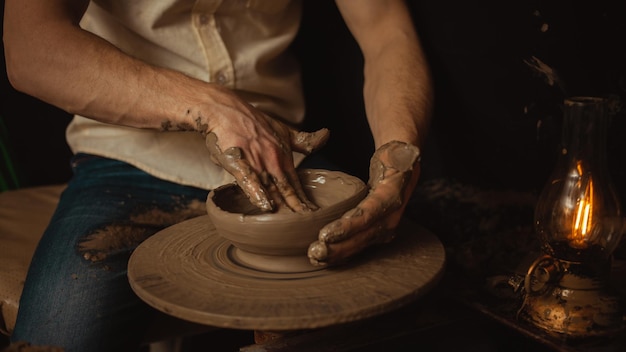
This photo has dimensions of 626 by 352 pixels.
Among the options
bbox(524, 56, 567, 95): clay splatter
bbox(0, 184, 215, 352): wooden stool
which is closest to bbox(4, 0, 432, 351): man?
bbox(0, 184, 215, 352): wooden stool

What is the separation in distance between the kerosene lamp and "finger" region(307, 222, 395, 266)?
36 cm

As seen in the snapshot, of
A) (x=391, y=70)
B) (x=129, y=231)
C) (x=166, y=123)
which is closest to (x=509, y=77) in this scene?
(x=391, y=70)

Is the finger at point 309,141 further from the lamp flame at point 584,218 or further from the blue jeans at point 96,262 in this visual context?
the lamp flame at point 584,218

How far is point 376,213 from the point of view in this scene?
117 cm

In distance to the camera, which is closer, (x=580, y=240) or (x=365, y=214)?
(x=365, y=214)

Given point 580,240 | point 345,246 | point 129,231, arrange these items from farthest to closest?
point 129,231
point 580,240
point 345,246

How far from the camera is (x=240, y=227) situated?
1.16m

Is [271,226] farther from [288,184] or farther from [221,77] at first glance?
[221,77]

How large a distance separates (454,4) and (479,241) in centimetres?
63

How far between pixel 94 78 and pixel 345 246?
0.66 m

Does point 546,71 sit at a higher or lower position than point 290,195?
higher

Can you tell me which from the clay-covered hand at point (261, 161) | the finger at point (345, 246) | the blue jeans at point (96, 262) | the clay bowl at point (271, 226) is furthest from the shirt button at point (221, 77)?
the finger at point (345, 246)

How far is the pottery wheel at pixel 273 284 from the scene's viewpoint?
1027 mm

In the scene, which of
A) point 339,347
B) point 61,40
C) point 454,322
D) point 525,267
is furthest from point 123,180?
Answer: point 525,267
